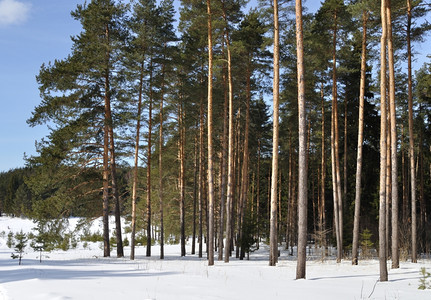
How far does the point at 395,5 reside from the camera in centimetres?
1505

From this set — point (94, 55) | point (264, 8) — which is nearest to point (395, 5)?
point (264, 8)

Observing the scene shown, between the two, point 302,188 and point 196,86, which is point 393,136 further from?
point 196,86

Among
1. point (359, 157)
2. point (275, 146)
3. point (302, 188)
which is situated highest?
point (275, 146)

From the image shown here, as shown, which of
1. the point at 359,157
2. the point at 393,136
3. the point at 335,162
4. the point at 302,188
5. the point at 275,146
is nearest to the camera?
the point at 302,188

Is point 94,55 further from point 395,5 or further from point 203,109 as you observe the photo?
point 395,5

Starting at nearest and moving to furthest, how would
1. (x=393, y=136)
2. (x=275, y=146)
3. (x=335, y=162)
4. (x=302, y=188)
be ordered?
(x=302, y=188)
(x=393, y=136)
(x=275, y=146)
(x=335, y=162)

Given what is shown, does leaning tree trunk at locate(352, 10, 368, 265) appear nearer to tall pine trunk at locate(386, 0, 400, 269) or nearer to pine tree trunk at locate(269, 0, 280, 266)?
tall pine trunk at locate(386, 0, 400, 269)

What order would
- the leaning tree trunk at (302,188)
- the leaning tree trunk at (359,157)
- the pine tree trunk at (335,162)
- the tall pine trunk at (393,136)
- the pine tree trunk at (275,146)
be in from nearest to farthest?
1. the leaning tree trunk at (302,188)
2. the tall pine trunk at (393,136)
3. the pine tree trunk at (275,146)
4. the leaning tree trunk at (359,157)
5. the pine tree trunk at (335,162)

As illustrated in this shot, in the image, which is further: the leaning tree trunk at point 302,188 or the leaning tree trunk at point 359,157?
the leaning tree trunk at point 359,157

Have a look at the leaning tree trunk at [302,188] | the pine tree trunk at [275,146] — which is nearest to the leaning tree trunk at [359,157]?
the pine tree trunk at [275,146]

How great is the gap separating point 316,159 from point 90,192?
18652mm

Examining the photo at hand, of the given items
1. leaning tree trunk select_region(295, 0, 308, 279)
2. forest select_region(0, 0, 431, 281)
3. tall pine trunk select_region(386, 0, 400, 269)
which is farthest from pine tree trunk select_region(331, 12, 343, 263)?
leaning tree trunk select_region(295, 0, 308, 279)

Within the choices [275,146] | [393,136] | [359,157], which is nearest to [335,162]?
[359,157]

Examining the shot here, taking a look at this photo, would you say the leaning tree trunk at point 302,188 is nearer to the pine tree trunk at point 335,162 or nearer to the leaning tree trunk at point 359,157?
the leaning tree trunk at point 359,157
